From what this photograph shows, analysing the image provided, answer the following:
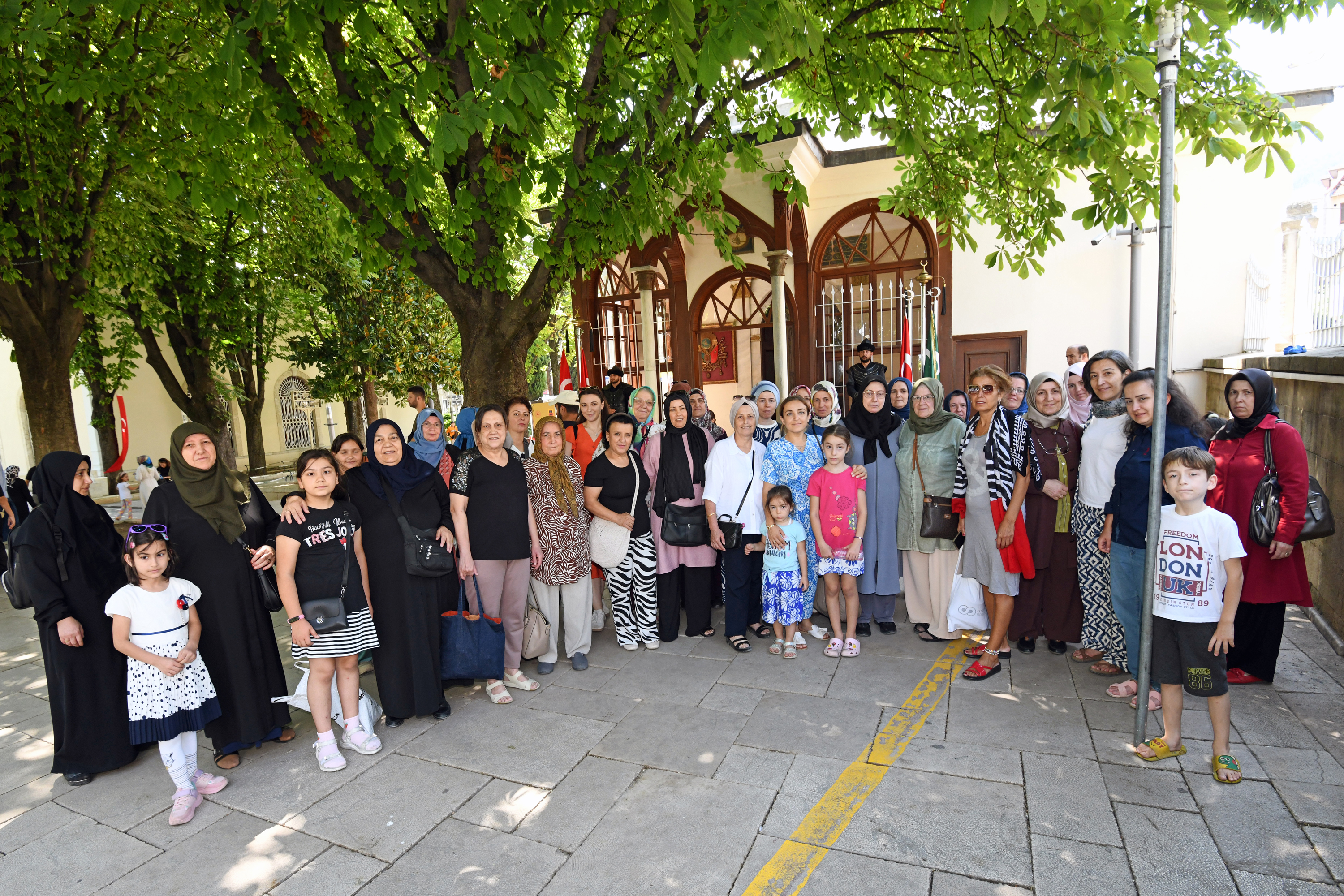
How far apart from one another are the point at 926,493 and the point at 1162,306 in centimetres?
202

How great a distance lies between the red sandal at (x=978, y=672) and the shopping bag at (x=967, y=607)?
0.47m

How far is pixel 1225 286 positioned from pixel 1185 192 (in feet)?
4.61

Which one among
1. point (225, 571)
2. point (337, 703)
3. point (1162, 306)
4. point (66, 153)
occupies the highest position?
point (66, 153)

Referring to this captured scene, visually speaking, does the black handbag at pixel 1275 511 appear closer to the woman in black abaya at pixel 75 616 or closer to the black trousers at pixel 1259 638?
the black trousers at pixel 1259 638

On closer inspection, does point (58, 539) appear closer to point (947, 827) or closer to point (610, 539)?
point (610, 539)

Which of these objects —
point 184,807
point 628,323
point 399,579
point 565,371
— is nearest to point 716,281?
point 628,323

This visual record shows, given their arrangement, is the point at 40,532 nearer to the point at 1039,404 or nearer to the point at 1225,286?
the point at 1039,404

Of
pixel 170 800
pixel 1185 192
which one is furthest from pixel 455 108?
pixel 1185 192

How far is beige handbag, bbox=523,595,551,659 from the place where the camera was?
15.6 feet

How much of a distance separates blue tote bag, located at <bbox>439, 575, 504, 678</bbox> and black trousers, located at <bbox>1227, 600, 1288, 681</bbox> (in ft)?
14.3

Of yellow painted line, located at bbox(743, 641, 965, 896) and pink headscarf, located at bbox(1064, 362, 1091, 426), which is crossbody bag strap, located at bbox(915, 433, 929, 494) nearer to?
pink headscarf, located at bbox(1064, 362, 1091, 426)

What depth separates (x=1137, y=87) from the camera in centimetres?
340

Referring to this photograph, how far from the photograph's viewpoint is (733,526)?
16.5 ft

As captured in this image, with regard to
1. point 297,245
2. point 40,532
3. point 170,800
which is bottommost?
point 170,800
